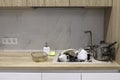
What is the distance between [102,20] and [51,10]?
2.05 ft

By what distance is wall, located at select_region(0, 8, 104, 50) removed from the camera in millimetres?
2754

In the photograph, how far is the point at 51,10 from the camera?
2758mm

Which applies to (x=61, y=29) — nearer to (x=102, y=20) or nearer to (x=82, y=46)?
(x=82, y=46)

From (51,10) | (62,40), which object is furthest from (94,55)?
(51,10)

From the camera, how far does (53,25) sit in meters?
2.77

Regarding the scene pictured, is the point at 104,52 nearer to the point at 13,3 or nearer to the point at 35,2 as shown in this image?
the point at 35,2
